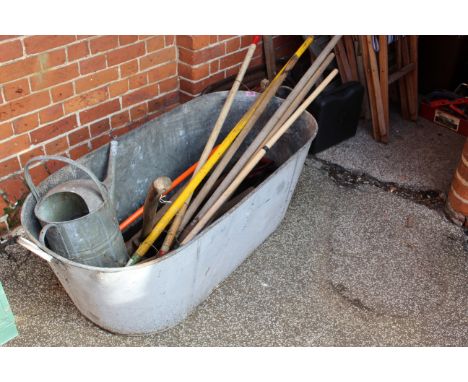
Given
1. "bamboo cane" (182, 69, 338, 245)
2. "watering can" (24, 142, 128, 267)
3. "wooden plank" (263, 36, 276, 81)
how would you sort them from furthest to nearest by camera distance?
1. "wooden plank" (263, 36, 276, 81)
2. "bamboo cane" (182, 69, 338, 245)
3. "watering can" (24, 142, 128, 267)

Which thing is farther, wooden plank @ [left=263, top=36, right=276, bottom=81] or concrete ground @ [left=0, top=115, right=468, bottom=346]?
wooden plank @ [left=263, top=36, right=276, bottom=81]

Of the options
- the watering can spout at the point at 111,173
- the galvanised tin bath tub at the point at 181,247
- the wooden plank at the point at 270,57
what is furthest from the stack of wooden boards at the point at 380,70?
the watering can spout at the point at 111,173

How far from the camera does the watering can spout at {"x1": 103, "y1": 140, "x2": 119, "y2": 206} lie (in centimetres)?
200

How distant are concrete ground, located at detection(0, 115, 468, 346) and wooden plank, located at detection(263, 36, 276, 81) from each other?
71 centimetres

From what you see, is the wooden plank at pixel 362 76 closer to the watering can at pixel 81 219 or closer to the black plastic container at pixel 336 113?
the black plastic container at pixel 336 113

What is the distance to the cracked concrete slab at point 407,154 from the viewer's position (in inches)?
126

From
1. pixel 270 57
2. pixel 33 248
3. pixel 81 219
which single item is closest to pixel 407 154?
pixel 270 57

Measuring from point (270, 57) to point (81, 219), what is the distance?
201cm

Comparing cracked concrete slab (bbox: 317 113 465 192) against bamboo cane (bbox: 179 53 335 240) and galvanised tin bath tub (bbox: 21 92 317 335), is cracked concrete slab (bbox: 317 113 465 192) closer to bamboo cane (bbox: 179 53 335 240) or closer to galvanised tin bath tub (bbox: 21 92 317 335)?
galvanised tin bath tub (bbox: 21 92 317 335)

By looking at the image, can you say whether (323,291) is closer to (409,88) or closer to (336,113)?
(336,113)

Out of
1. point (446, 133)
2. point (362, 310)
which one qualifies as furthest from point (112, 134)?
point (446, 133)

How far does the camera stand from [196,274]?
2090 mm

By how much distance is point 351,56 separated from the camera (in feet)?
11.2

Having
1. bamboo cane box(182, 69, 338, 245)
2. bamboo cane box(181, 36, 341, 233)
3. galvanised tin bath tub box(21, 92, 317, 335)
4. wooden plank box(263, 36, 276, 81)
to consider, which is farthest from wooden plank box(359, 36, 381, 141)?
bamboo cane box(182, 69, 338, 245)
